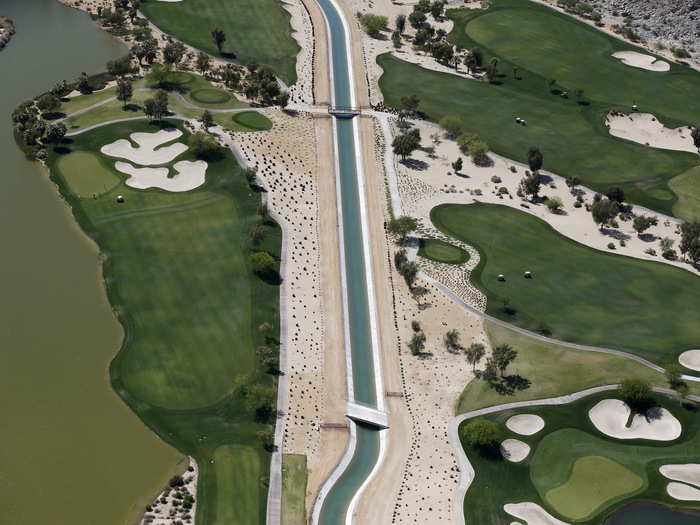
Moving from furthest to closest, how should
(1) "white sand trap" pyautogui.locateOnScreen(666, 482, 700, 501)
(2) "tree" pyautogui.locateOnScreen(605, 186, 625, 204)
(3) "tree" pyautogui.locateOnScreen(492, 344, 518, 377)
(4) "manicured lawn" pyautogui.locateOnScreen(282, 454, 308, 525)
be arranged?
(2) "tree" pyautogui.locateOnScreen(605, 186, 625, 204) → (3) "tree" pyautogui.locateOnScreen(492, 344, 518, 377) → (1) "white sand trap" pyautogui.locateOnScreen(666, 482, 700, 501) → (4) "manicured lawn" pyautogui.locateOnScreen(282, 454, 308, 525)

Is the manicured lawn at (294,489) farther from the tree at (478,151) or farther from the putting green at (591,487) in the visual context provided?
the tree at (478,151)

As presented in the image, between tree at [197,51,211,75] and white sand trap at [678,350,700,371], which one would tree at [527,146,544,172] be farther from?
tree at [197,51,211,75]

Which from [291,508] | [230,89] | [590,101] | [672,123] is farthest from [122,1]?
[291,508]

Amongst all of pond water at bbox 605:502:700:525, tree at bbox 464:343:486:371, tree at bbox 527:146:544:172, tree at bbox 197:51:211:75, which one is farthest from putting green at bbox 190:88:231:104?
pond water at bbox 605:502:700:525

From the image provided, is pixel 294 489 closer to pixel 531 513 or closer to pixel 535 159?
pixel 531 513

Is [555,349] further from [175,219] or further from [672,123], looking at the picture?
[672,123]

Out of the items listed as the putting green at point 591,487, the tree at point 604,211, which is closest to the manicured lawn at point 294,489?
the putting green at point 591,487
